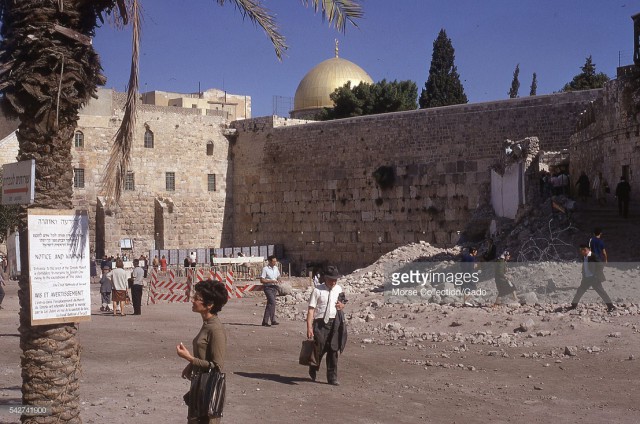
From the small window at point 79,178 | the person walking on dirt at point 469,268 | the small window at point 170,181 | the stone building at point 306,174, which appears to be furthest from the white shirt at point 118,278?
the small window at point 170,181

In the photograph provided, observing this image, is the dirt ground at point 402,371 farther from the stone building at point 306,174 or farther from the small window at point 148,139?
the small window at point 148,139

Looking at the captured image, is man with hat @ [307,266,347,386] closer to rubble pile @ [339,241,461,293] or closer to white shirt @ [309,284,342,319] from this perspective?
white shirt @ [309,284,342,319]

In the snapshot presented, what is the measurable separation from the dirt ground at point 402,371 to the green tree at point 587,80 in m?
30.6

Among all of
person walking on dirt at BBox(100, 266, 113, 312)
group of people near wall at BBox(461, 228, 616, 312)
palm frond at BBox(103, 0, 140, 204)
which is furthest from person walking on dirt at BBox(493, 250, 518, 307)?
palm frond at BBox(103, 0, 140, 204)

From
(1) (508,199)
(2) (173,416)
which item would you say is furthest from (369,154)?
(2) (173,416)

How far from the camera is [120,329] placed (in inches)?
496

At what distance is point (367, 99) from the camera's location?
3897cm

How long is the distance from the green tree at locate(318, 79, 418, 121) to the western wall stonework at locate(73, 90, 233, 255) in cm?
914

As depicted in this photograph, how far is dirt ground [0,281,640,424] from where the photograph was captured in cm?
702

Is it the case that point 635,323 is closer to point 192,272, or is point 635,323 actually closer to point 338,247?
point 192,272

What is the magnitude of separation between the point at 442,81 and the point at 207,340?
3739 cm

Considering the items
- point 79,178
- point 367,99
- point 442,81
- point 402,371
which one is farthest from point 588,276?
point 442,81

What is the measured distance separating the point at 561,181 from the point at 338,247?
10.5 m

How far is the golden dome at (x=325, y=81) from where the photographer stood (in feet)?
137
